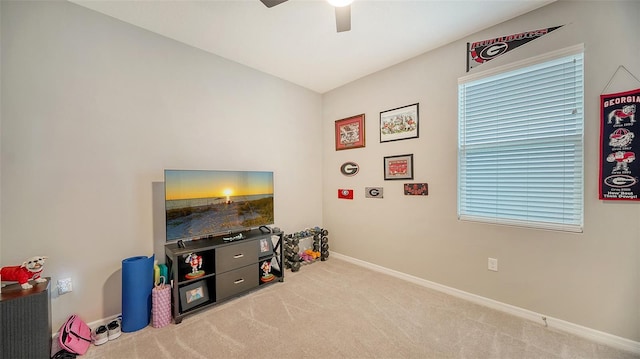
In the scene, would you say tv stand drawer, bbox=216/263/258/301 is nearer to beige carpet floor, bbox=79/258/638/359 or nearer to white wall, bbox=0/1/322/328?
beige carpet floor, bbox=79/258/638/359

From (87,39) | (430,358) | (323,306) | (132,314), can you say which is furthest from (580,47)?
(132,314)

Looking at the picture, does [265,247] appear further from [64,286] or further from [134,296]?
[64,286]

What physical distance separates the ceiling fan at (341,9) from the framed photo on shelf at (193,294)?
2521 mm

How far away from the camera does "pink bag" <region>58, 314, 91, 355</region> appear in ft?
5.43

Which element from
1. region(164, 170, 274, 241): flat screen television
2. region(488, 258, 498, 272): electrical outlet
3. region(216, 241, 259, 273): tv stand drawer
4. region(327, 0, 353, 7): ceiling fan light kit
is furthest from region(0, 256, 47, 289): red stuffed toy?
region(488, 258, 498, 272): electrical outlet

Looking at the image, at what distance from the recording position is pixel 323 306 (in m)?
2.30

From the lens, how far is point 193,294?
2.19 metres

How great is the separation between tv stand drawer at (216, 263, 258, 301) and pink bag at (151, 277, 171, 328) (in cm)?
42

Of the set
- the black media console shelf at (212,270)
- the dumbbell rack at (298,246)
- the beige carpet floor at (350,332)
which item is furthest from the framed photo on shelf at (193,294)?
the dumbbell rack at (298,246)

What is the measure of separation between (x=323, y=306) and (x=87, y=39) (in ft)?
10.7

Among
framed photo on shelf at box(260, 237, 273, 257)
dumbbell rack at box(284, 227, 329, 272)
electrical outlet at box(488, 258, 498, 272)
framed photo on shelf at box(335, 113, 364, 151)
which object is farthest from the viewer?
framed photo on shelf at box(335, 113, 364, 151)

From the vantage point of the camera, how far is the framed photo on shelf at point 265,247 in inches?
108

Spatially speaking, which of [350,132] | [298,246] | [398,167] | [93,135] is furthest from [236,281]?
[350,132]

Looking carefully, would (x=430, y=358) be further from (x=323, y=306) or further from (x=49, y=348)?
(x=49, y=348)
